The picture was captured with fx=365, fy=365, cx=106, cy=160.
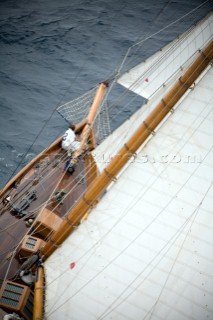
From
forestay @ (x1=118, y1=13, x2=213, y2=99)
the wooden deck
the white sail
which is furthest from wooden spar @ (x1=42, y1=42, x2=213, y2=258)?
forestay @ (x1=118, y1=13, x2=213, y2=99)

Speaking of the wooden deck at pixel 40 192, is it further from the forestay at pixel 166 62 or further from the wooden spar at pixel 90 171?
the forestay at pixel 166 62

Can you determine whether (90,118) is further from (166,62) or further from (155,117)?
(155,117)

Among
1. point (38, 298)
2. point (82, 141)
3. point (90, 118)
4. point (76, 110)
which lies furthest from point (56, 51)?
point (38, 298)

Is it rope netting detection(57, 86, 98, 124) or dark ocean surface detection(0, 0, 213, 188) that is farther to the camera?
dark ocean surface detection(0, 0, 213, 188)

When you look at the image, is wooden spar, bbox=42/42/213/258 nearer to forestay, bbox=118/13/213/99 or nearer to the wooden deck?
the wooden deck

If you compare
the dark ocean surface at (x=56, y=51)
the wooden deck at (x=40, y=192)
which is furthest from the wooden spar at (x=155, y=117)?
the dark ocean surface at (x=56, y=51)

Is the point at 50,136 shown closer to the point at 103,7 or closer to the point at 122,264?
the point at 122,264
